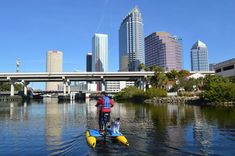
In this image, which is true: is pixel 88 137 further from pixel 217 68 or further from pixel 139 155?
pixel 217 68

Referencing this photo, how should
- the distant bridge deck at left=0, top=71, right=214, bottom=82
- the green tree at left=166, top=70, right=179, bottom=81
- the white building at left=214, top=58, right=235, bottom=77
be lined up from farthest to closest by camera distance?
the distant bridge deck at left=0, top=71, right=214, bottom=82 < the green tree at left=166, top=70, right=179, bottom=81 < the white building at left=214, top=58, right=235, bottom=77

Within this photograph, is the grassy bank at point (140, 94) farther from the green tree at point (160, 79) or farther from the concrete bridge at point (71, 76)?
the concrete bridge at point (71, 76)

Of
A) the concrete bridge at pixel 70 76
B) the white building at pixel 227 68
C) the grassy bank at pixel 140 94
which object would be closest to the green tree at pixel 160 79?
the grassy bank at pixel 140 94

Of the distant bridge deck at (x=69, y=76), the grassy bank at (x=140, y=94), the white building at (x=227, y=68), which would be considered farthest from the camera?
the distant bridge deck at (x=69, y=76)

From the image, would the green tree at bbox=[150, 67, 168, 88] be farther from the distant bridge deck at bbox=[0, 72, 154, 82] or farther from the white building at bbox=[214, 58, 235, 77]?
the distant bridge deck at bbox=[0, 72, 154, 82]

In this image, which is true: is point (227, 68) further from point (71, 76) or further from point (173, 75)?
point (71, 76)

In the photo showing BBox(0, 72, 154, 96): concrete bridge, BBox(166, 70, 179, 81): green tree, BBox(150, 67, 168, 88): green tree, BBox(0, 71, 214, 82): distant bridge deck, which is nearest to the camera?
BBox(150, 67, 168, 88): green tree

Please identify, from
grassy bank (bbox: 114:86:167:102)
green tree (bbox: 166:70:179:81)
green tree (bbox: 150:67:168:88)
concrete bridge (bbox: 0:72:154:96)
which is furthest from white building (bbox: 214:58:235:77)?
concrete bridge (bbox: 0:72:154:96)

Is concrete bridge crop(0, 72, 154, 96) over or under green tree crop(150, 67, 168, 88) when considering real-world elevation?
over

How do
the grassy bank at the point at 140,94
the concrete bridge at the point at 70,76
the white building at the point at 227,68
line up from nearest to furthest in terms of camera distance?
the grassy bank at the point at 140,94, the white building at the point at 227,68, the concrete bridge at the point at 70,76

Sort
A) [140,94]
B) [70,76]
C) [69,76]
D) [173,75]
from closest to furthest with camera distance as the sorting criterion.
A: [140,94] < [173,75] < [69,76] < [70,76]

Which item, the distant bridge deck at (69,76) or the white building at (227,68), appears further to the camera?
the distant bridge deck at (69,76)

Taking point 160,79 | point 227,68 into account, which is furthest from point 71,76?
point 227,68

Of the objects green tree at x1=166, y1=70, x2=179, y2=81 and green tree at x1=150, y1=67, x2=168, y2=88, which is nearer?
green tree at x1=150, y1=67, x2=168, y2=88
